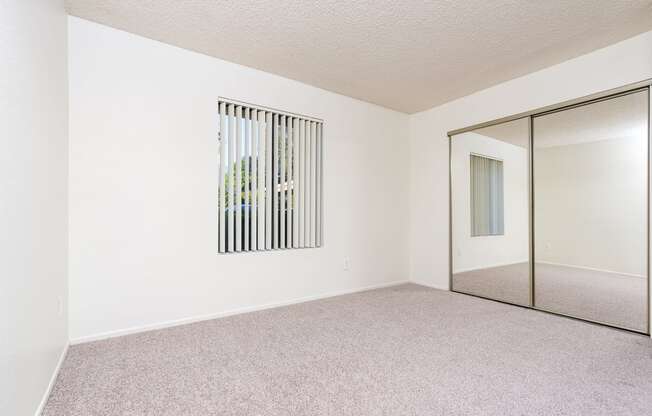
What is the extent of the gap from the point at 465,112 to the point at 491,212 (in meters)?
1.30

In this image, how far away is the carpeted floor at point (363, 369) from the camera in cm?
162

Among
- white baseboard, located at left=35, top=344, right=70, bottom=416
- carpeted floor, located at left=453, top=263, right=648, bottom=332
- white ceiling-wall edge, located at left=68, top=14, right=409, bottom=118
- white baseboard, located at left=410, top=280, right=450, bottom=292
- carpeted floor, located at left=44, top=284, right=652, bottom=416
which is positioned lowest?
white baseboard, located at left=410, top=280, right=450, bottom=292

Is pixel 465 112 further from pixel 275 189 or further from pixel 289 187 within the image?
pixel 275 189

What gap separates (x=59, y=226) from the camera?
81.0 inches

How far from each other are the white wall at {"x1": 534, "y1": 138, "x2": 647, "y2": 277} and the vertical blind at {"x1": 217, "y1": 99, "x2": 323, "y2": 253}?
7.92ft

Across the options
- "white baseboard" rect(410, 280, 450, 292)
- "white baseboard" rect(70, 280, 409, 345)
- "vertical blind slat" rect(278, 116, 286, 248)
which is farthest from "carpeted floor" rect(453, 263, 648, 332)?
"vertical blind slat" rect(278, 116, 286, 248)

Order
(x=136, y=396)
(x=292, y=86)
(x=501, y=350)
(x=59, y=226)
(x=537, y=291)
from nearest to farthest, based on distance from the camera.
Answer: (x=136, y=396)
(x=59, y=226)
(x=501, y=350)
(x=537, y=291)
(x=292, y=86)

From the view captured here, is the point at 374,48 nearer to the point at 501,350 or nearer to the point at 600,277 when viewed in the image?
the point at 501,350

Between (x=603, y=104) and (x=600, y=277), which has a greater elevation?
(x=603, y=104)

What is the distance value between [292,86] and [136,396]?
3076 millimetres

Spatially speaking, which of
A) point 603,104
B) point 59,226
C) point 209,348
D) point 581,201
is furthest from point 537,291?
point 59,226

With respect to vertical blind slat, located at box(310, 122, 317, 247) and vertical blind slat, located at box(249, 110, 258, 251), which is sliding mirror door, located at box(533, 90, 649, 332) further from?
vertical blind slat, located at box(249, 110, 258, 251)

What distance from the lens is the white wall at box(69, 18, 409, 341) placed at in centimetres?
241

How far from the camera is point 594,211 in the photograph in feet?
9.57
